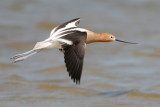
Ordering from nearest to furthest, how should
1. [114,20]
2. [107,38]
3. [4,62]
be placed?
1. [107,38]
2. [4,62]
3. [114,20]

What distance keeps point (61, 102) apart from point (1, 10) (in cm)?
616

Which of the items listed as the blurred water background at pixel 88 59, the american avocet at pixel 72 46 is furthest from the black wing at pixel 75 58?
the blurred water background at pixel 88 59

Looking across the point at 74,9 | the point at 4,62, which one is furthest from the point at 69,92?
the point at 74,9

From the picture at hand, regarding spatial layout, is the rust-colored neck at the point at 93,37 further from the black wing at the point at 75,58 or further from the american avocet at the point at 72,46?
the black wing at the point at 75,58

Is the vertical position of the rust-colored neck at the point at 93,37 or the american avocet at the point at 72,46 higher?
the rust-colored neck at the point at 93,37

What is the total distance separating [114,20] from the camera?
12133 millimetres

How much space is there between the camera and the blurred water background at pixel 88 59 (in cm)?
735

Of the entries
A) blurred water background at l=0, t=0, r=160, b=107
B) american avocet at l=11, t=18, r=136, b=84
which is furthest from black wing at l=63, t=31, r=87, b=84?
blurred water background at l=0, t=0, r=160, b=107

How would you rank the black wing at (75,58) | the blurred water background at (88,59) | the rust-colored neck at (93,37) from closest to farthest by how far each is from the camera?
the black wing at (75,58) < the rust-colored neck at (93,37) < the blurred water background at (88,59)

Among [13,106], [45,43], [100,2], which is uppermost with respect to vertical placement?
[100,2]

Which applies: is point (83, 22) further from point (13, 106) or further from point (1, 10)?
point (13, 106)

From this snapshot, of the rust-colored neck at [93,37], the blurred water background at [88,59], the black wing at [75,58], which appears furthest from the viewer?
the blurred water background at [88,59]

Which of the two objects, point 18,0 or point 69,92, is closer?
point 69,92

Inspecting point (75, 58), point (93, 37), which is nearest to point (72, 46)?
point (75, 58)
